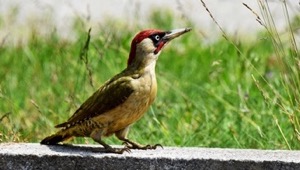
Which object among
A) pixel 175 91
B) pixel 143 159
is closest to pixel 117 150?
pixel 143 159

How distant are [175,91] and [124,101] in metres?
2.62

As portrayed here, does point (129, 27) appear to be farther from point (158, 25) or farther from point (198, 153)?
point (198, 153)

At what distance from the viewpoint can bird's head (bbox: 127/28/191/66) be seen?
5.96 metres

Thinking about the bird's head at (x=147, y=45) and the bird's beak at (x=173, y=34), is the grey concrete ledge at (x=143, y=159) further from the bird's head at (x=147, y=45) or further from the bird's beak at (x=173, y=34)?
the bird's beak at (x=173, y=34)

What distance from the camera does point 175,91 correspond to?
27.6 feet

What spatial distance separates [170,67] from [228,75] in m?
0.62

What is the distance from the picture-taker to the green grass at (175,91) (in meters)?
7.27

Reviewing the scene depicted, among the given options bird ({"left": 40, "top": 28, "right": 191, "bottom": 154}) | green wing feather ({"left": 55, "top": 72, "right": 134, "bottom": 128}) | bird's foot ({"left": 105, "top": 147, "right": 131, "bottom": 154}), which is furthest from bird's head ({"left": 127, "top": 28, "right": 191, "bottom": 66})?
bird's foot ({"left": 105, "top": 147, "right": 131, "bottom": 154})

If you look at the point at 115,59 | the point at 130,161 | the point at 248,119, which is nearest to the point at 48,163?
the point at 130,161

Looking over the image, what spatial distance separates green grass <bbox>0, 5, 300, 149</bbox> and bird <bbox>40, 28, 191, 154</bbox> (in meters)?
0.53

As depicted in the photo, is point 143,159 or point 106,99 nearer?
point 143,159

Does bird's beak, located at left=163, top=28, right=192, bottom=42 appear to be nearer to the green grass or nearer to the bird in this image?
the bird

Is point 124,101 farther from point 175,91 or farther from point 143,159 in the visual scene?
point 175,91

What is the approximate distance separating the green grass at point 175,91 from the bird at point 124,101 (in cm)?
53
